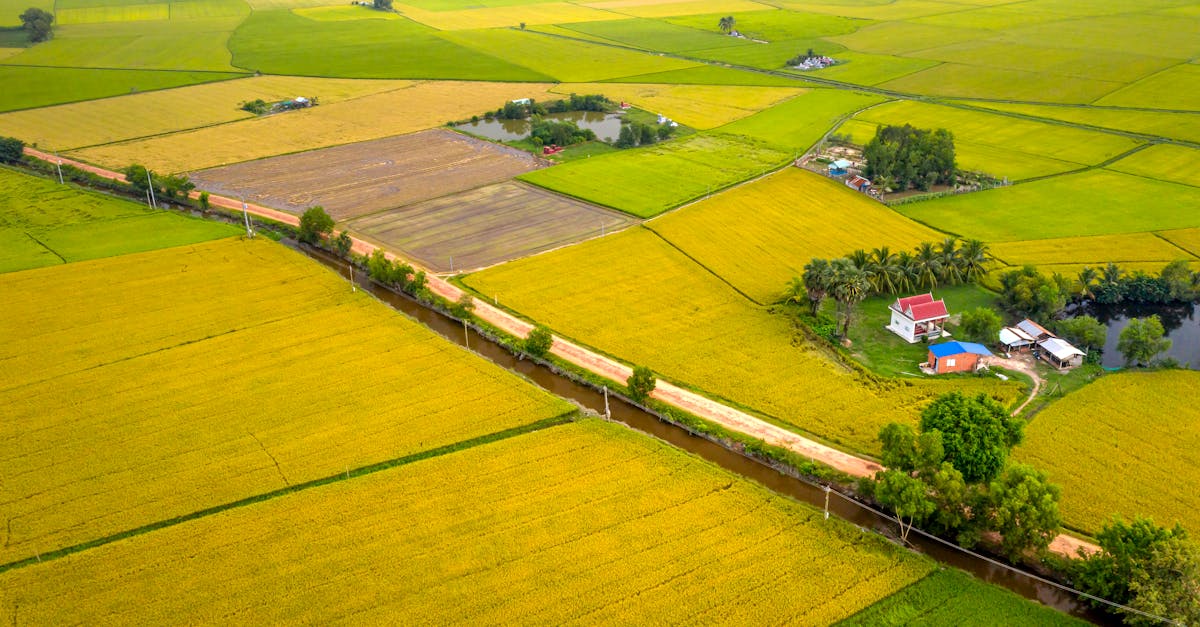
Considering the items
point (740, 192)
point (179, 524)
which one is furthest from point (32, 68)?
point (179, 524)

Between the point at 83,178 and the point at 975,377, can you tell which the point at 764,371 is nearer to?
the point at 975,377

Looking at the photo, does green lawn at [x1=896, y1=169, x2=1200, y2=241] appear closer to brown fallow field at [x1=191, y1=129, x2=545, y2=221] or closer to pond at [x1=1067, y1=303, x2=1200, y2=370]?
pond at [x1=1067, y1=303, x2=1200, y2=370]

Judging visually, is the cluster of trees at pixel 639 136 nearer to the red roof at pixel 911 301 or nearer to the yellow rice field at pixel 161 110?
the yellow rice field at pixel 161 110

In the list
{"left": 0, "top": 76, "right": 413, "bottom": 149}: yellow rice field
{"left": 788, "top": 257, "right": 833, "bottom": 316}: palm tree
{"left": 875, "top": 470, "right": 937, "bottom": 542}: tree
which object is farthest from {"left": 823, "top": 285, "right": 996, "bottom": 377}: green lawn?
{"left": 0, "top": 76, "right": 413, "bottom": 149}: yellow rice field

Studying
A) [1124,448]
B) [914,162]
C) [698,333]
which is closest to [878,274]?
[698,333]

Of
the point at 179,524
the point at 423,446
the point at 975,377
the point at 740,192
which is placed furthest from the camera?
the point at 740,192

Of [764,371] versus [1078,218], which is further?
[1078,218]
